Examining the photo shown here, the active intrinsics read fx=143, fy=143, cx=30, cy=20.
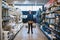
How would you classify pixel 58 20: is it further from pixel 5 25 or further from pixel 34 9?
pixel 34 9

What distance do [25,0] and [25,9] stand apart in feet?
15.9

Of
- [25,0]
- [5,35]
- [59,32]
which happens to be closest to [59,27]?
[59,32]

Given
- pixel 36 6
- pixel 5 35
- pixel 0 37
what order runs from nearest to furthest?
pixel 0 37 < pixel 5 35 < pixel 36 6

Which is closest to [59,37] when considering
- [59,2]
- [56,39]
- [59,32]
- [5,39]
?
[59,32]

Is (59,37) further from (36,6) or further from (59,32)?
(36,6)

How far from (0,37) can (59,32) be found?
2231 millimetres

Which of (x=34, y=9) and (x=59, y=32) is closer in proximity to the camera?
(x=59, y=32)

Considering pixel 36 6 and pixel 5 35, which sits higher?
pixel 36 6

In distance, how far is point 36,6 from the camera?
25.1 m

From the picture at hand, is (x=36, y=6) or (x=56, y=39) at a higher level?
(x=36, y=6)

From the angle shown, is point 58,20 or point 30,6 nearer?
point 58,20

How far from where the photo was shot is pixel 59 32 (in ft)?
17.7

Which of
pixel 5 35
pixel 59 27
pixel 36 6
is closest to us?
pixel 5 35

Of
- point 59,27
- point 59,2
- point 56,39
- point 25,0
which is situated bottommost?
point 56,39
